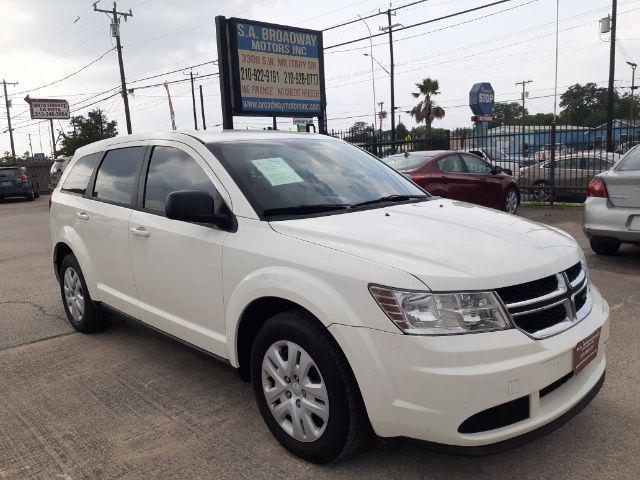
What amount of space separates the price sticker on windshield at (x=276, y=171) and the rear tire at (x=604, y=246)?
17.0ft

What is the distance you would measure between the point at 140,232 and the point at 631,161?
18.8ft

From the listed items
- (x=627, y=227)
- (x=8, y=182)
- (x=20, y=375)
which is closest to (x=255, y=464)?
(x=20, y=375)

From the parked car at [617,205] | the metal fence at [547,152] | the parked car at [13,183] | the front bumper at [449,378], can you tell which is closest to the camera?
the front bumper at [449,378]

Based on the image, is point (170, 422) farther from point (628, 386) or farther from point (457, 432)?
point (628, 386)

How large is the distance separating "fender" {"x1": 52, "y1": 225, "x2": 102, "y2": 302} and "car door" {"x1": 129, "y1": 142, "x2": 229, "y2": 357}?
82cm

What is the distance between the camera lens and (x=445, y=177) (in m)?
10.4

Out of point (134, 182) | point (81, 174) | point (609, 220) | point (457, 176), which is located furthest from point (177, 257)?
point (457, 176)

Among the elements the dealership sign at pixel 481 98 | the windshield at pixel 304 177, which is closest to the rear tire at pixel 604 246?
the windshield at pixel 304 177

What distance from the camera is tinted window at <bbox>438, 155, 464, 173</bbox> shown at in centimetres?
1046

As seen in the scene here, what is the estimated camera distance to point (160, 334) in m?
3.80

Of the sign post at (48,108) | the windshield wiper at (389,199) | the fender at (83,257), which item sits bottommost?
the fender at (83,257)

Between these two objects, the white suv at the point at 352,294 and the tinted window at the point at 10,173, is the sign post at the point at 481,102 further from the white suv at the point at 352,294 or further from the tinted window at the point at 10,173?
the white suv at the point at 352,294

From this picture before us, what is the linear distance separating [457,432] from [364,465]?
0.65m

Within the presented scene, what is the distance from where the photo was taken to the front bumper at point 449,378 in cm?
224
